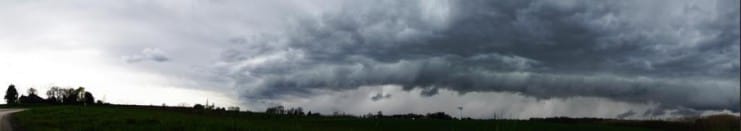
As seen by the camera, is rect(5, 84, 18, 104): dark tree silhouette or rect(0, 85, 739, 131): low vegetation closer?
rect(0, 85, 739, 131): low vegetation

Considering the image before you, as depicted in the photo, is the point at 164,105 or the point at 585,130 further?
the point at 164,105

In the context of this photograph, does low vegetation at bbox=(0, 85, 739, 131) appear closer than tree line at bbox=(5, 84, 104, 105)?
Yes

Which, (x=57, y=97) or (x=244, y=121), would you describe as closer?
(x=244, y=121)

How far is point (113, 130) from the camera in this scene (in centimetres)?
3422

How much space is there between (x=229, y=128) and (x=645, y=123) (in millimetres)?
69162

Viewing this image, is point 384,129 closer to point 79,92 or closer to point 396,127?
point 396,127

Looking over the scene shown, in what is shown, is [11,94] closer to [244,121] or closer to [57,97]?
[57,97]

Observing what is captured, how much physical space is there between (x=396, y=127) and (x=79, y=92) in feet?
455

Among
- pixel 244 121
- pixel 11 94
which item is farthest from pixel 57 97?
pixel 244 121

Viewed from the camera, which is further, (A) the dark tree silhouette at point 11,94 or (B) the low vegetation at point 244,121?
(A) the dark tree silhouette at point 11,94

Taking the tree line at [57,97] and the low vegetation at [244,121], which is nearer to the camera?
the low vegetation at [244,121]

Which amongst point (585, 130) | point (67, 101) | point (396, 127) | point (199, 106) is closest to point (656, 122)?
point (585, 130)

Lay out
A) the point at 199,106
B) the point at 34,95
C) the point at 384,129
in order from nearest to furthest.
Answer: the point at 384,129 < the point at 199,106 < the point at 34,95

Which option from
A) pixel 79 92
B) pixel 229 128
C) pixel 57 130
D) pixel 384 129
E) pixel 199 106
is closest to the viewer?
pixel 57 130
